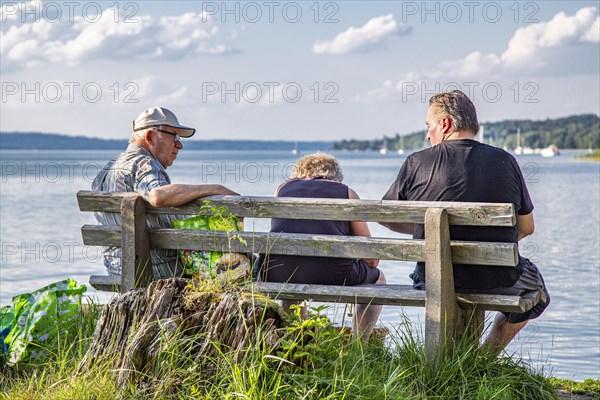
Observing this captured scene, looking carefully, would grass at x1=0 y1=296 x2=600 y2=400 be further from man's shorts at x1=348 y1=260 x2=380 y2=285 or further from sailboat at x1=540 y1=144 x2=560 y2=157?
sailboat at x1=540 y1=144 x2=560 y2=157

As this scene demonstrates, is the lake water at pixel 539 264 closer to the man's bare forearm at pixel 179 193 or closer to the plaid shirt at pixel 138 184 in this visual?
the plaid shirt at pixel 138 184

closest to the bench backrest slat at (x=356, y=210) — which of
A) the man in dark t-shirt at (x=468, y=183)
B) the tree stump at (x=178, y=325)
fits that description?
the man in dark t-shirt at (x=468, y=183)

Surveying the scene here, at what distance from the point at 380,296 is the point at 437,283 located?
1.26 ft

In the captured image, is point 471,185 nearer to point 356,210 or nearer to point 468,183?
point 468,183

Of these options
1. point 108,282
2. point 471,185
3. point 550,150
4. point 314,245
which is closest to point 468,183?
point 471,185

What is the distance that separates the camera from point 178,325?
4242mm

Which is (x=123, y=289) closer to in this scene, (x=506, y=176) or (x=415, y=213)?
(x=415, y=213)

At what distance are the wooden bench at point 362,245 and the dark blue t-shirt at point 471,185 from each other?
0.45ft

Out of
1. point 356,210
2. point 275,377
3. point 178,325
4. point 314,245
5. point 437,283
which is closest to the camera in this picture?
point 275,377

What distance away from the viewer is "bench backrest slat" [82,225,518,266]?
4840 mm

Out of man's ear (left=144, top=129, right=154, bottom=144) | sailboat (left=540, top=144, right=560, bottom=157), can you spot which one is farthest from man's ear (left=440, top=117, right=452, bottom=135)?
sailboat (left=540, top=144, right=560, bottom=157)

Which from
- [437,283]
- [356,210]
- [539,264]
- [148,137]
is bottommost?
[539,264]

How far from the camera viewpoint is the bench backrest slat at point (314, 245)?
484cm

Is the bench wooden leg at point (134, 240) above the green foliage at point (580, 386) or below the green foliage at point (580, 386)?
above
